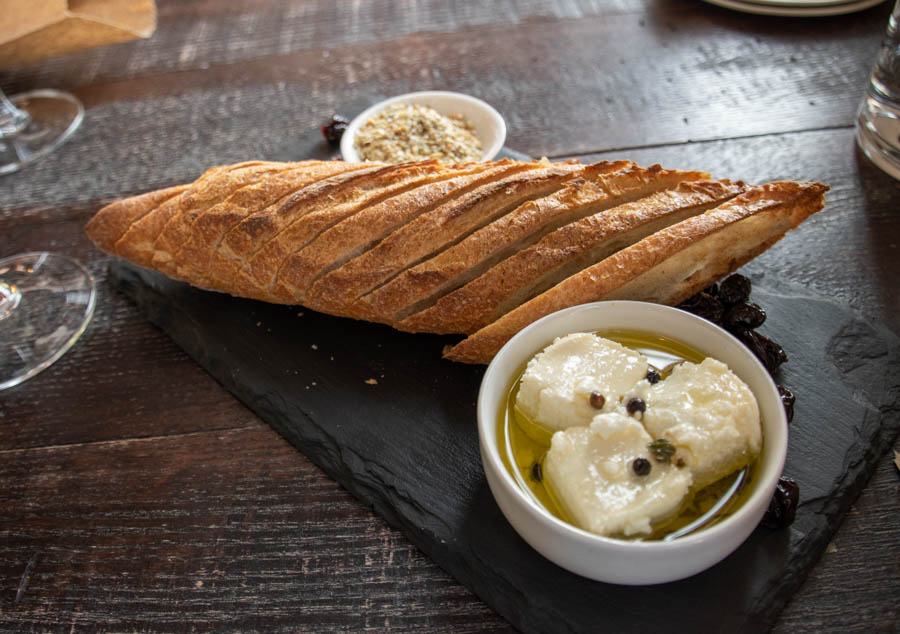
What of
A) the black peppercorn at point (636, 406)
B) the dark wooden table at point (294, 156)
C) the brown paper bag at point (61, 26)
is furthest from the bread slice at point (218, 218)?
the brown paper bag at point (61, 26)

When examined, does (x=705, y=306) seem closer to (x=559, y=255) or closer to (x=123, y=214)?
(x=559, y=255)

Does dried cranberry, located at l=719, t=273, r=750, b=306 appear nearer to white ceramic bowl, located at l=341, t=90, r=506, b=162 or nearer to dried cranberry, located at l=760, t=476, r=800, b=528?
dried cranberry, located at l=760, t=476, r=800, b=528

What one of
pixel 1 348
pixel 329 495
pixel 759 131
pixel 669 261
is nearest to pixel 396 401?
pixel 329 495

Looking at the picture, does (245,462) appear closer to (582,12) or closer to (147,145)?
→ (147,145)

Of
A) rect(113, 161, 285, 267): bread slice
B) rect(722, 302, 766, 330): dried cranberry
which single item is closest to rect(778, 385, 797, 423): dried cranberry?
rect(722, 302, 766, 330): dried cranberry

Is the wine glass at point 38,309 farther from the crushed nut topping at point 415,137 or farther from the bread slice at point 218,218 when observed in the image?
the crushed nut topping at point 415,137
